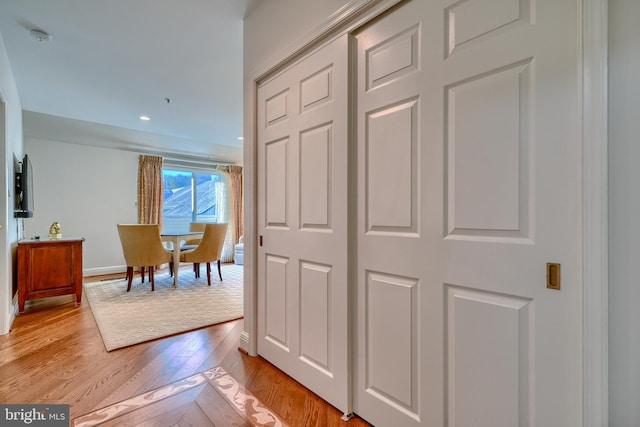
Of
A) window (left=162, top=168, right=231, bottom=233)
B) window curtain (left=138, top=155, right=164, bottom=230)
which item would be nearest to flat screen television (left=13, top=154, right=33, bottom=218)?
window curtain (left=138, top=155, right=164, bottom=230)

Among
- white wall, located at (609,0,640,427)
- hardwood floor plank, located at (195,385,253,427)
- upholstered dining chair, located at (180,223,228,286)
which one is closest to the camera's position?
white wall, located at (609,0,640,427)

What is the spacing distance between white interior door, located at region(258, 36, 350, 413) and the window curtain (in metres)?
4.52

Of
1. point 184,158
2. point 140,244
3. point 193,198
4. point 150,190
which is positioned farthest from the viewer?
point 193,198

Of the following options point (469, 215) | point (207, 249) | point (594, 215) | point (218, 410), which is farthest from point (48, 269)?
point (594, 215)

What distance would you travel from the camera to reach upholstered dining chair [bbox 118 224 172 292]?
4094mm

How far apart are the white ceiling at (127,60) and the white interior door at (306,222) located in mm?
927

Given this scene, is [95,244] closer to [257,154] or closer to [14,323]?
[14,323]

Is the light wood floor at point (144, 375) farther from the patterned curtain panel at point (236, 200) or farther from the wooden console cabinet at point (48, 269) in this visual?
the patterned curtain panel at point (236, 200)

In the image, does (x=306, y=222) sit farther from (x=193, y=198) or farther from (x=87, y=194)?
(x=193, y=198)

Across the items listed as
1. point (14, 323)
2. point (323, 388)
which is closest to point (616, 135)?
point (323, 388)

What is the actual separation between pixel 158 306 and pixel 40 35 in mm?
2803

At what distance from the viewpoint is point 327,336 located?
1699mm

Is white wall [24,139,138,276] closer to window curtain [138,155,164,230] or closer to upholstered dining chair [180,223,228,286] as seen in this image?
window curtain [138,155,164,230]

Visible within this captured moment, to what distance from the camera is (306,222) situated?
1.84 meters
